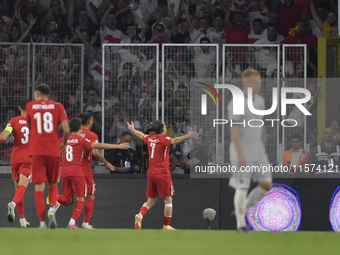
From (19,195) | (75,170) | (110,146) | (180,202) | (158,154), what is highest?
(110,146)

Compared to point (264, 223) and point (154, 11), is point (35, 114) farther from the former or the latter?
point (154, 11)

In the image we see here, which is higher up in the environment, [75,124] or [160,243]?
[75,124]

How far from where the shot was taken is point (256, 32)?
41.8ft

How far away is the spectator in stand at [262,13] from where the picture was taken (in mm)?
12906

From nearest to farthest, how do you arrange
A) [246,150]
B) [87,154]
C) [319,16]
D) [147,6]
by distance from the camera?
[246,150] < [87,154] < [319,16] < [147,6]

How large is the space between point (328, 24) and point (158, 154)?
217 inches

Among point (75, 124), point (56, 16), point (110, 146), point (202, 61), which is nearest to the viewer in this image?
point (110, 146)

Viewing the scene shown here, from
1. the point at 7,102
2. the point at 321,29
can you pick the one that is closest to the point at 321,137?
the point at 321,29

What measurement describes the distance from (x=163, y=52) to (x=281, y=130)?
2.74m

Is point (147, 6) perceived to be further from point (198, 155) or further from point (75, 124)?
point (75, 124)

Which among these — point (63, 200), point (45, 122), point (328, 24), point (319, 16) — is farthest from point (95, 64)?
point (45, 122)

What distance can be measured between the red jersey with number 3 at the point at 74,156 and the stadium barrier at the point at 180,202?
173 cm

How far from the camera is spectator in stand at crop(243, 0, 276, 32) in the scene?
508 inches

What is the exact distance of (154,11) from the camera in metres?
13.3
